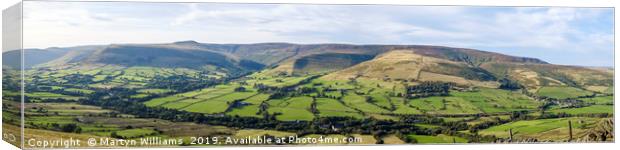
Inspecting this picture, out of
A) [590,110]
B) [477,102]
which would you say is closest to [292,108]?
[477,102]

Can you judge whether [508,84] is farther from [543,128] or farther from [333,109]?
[333,109]

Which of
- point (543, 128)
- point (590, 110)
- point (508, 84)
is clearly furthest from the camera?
point (590, 110)

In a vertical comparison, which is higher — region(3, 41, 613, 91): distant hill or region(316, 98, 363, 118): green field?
region(3, 41, 613, 91): distant hill

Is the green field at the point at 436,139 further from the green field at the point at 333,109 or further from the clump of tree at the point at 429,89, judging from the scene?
the green field at the point at 333,109

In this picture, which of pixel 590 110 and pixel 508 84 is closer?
pixel 508 84

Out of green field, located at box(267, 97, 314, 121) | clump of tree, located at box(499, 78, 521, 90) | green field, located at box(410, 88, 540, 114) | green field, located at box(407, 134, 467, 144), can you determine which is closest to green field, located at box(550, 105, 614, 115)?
green field, located at box(410, 88, 540, 114)

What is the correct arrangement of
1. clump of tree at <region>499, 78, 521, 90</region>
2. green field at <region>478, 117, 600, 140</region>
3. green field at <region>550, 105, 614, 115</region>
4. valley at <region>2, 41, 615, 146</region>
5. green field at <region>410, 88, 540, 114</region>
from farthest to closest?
green field at <region>550, 105, 614, 115</region> → clump of tree at <region>499, 78, 521, 90</region> → green field at <region>478, 117, 600, 140</region> → green field at <region>410, 88, 540, 114</region> → valley at <region>2, 41, 615, 146</region>

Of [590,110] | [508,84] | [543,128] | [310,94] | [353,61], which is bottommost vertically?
[543,128]

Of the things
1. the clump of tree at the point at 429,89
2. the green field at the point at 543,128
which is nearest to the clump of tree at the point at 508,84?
the green field at the point at 543,128

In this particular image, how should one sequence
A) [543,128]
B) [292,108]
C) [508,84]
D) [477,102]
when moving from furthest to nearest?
[508,84]
[543,128]
[477,102]
[292,108]

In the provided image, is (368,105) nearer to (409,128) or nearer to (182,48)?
(409,128)

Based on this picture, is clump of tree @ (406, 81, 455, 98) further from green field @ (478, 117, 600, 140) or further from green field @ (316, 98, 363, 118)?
green field @ (316, 98, 363, 118)

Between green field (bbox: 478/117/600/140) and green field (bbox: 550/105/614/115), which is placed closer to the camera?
green field (bbox: 478/117/600/140)
